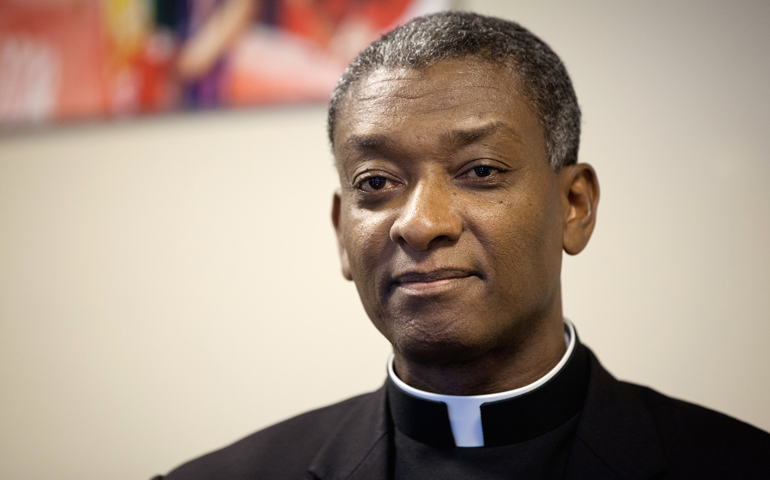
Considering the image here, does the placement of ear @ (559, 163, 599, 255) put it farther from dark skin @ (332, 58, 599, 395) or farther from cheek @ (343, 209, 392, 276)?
cheek @ (343, 209, 392, 276)

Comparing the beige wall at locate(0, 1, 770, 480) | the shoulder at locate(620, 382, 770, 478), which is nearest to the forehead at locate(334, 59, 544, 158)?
the shoulder at locate(620, 382, 770, 478)

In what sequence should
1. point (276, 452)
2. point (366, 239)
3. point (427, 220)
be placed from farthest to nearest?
point (276, 452) < point (366, 239) < point (427, 220)

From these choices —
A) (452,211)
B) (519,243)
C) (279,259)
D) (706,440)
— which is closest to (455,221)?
(452,211)

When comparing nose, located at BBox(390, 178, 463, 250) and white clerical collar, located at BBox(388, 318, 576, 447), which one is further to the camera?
white clerical collar, located at BBox(388, 318, 576, 447)

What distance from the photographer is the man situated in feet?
3.75

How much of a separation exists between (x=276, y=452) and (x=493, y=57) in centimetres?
93

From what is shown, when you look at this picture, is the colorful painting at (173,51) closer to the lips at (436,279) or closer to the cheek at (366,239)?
the cheek at (366,239)

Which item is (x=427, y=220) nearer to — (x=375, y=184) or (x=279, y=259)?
(x=375, y=184)

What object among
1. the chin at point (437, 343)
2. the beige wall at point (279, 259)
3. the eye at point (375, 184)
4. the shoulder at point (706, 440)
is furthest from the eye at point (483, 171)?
the beige wall at point (279, 259)

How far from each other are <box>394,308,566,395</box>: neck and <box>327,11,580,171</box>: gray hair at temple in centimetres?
34

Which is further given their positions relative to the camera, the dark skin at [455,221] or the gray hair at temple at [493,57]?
the gray hair at temple at [493,57]

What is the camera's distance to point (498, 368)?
4.10ft

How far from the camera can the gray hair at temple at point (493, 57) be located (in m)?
1.24

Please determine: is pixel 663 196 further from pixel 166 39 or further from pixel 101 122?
pixel 101 122
